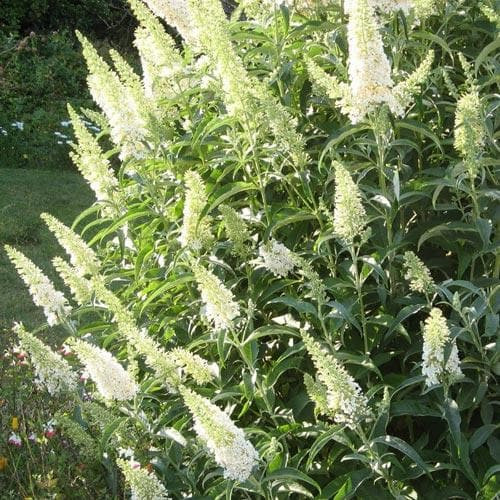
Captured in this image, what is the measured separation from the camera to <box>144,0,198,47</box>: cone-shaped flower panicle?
3488 millimetres

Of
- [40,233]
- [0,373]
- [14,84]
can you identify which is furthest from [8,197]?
[0,373]

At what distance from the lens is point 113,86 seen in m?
3.22

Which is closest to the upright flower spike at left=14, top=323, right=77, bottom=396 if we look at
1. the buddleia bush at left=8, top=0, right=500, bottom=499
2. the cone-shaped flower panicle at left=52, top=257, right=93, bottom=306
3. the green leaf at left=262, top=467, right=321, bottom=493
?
the buddleia bush at left=8, top=0, right=500, bottom=499

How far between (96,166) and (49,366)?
0.78m

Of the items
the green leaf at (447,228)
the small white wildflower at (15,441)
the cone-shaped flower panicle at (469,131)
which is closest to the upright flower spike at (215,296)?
the green leaf at (447,228)

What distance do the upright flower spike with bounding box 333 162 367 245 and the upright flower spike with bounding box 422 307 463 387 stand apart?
341 millimetres

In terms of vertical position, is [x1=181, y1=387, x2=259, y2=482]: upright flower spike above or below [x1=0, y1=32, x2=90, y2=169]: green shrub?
below

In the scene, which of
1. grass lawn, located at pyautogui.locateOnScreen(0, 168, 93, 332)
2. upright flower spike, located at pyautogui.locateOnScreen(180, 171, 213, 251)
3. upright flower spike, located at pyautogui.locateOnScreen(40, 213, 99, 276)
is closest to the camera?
upright flower spike, located at pyautogui.locateOnScreen(180, 171, 213, 251)

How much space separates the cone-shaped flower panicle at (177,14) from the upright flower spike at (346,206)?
1.10 metres

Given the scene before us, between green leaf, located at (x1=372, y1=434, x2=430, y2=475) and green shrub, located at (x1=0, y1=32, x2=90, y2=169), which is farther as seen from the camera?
green shrub, located at (x1=0, y1=32, x2=90, y2=169)

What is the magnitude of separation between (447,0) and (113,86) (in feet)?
4.33

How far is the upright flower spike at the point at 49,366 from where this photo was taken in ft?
9.98

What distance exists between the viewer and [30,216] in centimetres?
927

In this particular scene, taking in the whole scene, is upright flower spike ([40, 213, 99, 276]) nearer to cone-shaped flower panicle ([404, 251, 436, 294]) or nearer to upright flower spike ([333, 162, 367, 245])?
upright flower spike ([333, 162, 367, 245])
